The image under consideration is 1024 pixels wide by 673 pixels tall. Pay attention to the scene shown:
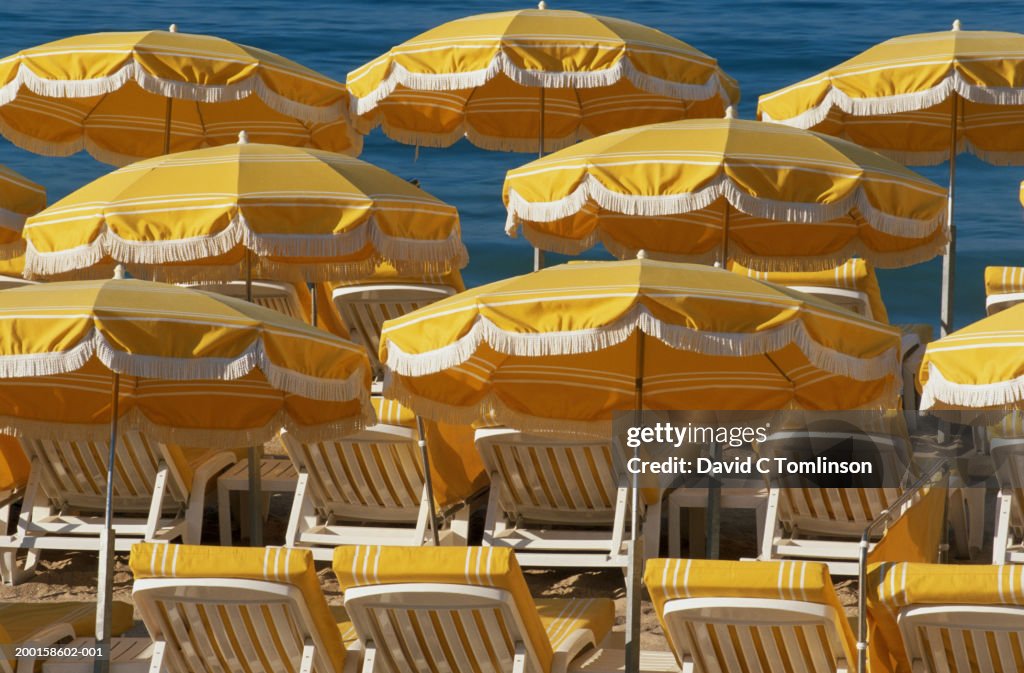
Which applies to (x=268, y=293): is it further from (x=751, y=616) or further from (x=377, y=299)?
(x=751, y=616)

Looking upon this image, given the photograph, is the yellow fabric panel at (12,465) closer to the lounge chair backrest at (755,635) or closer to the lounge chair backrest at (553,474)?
the lounge chair backrest at (553,474)

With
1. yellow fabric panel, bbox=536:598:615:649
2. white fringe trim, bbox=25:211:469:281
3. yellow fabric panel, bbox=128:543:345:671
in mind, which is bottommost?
yellow fabric panel, bbox=536:598:615:649

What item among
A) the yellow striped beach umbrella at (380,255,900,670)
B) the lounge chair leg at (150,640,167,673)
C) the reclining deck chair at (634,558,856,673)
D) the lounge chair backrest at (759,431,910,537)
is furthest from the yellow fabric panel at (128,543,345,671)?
the lounge chair backrest at (759,431,910,537)

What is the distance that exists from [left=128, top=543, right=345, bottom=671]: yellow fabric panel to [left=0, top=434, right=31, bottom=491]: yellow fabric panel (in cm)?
251

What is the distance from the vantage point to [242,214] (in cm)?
736

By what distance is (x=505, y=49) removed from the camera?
956 cm

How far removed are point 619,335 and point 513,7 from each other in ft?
78.4

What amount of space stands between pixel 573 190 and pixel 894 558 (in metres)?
2.55

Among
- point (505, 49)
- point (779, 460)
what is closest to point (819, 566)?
point (779, 460)

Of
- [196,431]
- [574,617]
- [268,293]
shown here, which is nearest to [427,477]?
[196,431]

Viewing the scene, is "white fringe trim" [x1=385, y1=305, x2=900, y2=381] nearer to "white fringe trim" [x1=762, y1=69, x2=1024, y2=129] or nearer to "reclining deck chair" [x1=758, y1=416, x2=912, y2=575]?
"reclining deck chair" [x1=758, y1=416, x2=912, y2=575]

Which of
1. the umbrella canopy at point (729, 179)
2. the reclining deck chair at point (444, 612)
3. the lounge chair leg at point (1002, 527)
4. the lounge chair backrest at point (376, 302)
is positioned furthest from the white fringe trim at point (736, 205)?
the reclining deck chair at point (444, 612)

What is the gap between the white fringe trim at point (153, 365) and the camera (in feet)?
18.7

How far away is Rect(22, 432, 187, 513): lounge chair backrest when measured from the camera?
7.61 m
